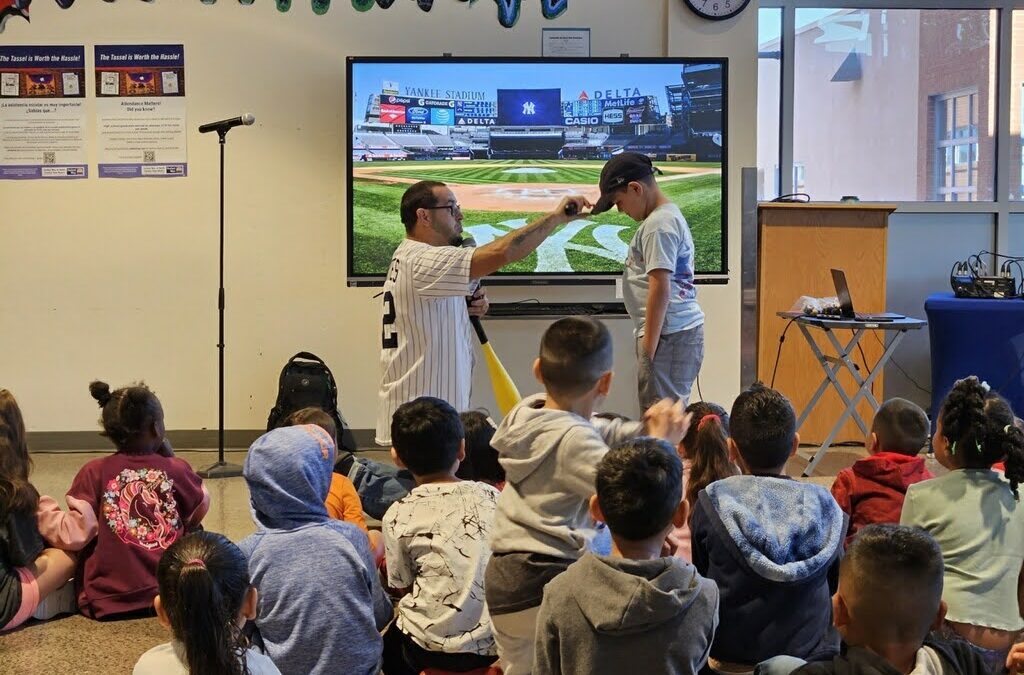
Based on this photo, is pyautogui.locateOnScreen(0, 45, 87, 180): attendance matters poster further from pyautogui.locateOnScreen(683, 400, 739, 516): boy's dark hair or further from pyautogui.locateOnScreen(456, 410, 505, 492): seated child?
pyautogui.locateOnScreen(683, 400, 739, 516): boy's dark hair

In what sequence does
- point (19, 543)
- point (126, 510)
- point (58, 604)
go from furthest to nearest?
point (58, 604) < point (126, 510) < point (19, 543)

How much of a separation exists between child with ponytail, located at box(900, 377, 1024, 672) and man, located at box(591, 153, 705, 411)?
122cm

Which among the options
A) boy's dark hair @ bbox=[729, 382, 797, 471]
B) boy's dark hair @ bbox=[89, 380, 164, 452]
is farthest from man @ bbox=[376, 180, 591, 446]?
boy's dark hair @ bbox=[729, 382, 797, 471]

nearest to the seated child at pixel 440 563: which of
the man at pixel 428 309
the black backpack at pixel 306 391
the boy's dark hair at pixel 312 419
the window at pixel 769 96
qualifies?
the man at pixel 428 309

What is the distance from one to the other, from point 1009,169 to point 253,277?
4.42 m

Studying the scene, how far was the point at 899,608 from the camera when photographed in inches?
59.2

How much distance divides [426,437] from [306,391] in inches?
130

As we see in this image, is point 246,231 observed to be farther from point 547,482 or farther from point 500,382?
point 547,482

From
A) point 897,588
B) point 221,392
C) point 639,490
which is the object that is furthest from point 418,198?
point 221,392

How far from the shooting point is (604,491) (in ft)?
5.85

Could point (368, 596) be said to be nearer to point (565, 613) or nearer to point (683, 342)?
point (565, 613)

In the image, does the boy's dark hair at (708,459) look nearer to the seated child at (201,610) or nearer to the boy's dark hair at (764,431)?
the boy's dark hair at (764,431)

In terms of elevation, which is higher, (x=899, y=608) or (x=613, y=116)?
(x=613, y=116)

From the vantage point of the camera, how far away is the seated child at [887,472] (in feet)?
9.10
